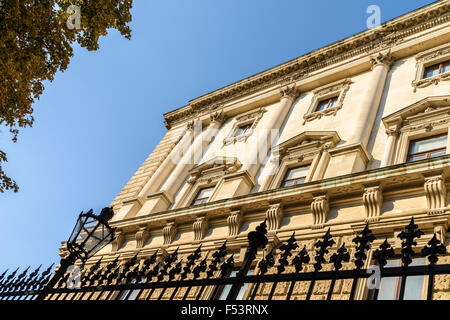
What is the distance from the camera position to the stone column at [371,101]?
12442 mm

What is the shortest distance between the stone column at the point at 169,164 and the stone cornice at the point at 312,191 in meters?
4.47

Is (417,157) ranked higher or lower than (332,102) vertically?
lower

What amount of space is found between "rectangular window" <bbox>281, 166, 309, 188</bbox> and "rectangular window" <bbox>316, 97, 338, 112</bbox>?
434 cm

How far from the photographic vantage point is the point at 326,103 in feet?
55.4

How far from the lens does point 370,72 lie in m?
16.6

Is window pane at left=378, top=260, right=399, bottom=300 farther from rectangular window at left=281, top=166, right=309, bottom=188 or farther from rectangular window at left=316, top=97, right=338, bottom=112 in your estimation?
rectangular window at left=316, top=97, right=338, bottom=112

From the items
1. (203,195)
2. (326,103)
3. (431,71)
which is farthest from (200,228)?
(431,71)

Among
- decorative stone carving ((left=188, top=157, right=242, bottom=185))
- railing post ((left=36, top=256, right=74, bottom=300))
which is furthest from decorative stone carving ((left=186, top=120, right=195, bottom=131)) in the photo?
railing post ((left=36, top=256, right=74, bottom=300))

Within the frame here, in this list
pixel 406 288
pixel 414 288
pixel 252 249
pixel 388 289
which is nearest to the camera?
pixel 252 249

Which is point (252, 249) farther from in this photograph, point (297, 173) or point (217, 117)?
point (217, 117)

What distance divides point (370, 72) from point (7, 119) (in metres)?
14.9

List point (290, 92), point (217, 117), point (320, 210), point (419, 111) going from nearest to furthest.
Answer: point (320, 210)
point (419, 111)
point (290, 92)
point (217, 117)

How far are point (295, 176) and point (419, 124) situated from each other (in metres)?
4.36

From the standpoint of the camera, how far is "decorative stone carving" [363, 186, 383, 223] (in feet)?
29.3
